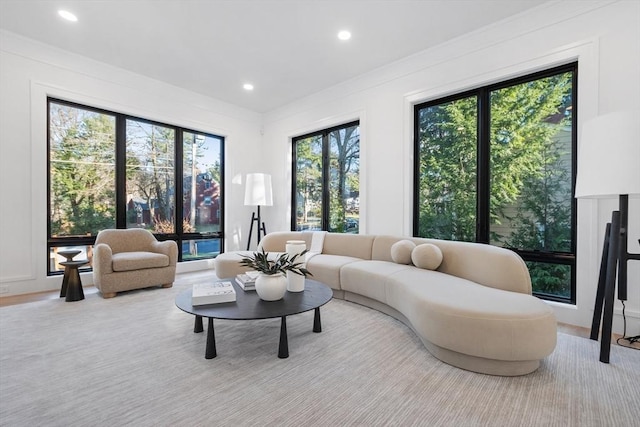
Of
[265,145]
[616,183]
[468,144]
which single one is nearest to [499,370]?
[616,183]

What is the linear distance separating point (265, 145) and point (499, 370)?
548 cm

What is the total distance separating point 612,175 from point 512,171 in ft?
3.89

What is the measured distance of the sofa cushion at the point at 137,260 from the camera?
3549mm

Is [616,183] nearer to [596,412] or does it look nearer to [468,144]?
[596,412]

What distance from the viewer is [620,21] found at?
8.37ft

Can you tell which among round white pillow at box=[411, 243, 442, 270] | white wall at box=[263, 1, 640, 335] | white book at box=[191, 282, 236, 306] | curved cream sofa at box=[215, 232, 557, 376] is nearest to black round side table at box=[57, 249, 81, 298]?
curved cream sofa at box=[215, 232, 557, 376]

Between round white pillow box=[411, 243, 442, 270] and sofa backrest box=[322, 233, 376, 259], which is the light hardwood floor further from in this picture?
sofa backrest box=[322, 233, 376, 259]

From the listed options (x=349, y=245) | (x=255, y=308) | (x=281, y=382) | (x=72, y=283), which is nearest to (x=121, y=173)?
(x=72, y=283)

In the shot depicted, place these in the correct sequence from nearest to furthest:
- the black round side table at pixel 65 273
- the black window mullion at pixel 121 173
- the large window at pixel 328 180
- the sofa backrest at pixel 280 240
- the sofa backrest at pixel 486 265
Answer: the sofa backrest at pixel 486 265, the black round side table at pixel 65 273, the black window mullion at pixel 121 173, the sofa backrest at pixel 280 240, the large window at pixel 328 180

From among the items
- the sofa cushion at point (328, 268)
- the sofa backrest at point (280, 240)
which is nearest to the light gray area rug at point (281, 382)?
the sofa cushion at point (328, 268)

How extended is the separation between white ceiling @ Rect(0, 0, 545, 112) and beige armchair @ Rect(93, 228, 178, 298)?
7.85 feet

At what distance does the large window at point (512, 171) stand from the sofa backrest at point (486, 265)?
0.65 meters

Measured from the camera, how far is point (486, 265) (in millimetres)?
2658

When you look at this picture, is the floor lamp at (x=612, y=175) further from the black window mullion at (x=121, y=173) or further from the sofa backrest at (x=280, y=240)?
the black window mullion at (x=121, y=173)
